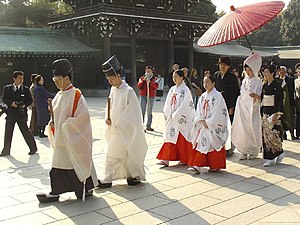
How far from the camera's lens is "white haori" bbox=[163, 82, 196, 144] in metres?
6.23

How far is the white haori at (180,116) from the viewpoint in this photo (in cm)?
623

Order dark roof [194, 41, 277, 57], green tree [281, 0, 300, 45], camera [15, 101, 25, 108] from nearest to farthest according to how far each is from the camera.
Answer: camera [15, 101, 25, 108] → dark roof [194, 41, 277, 57] → green tree [281, 0, 300, 45]

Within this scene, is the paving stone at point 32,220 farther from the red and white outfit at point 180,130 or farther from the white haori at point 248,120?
the white haori at point 248,120

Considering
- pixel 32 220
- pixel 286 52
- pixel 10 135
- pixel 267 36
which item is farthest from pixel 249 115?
pixel 267 36

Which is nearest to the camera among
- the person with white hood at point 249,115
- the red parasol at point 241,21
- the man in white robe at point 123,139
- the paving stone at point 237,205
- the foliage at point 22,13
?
the paving stone at point 237,205

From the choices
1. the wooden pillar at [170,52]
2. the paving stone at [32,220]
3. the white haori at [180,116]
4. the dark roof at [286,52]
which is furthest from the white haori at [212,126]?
the dark roof at [286,52]

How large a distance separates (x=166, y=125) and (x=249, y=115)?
1403 mm

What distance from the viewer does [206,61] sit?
92.9 feet

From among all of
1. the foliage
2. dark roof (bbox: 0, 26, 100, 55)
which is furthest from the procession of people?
the foliage

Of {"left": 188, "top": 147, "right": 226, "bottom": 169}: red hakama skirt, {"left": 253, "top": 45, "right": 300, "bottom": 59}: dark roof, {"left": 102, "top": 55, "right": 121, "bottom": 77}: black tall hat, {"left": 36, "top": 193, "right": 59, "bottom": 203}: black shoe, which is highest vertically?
{"left": 253, "top": 45, "right": 300, "bottom": 59}: dark roof

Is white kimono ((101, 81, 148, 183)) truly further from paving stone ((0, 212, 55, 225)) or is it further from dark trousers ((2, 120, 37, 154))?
dark trousers ((2, 120, 37, 154))

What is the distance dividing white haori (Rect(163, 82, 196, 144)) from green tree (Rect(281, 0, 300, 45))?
45236mm

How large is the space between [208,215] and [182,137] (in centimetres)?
229

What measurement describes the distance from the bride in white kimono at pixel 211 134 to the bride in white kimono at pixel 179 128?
33 cm
